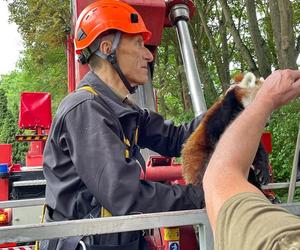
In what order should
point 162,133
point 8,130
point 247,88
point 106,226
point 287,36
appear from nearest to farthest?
point 106,226 → point 247,88 → point 162,133 → point 287,36 → point 8,130

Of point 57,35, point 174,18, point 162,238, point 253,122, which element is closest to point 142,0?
point 174,18

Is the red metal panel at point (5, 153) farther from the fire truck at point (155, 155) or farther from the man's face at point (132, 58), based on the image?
the man's face at point (132, 58)

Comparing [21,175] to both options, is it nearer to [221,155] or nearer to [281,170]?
[221,155]

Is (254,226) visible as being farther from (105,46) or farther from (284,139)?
(284,139)

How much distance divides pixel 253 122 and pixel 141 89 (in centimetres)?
319

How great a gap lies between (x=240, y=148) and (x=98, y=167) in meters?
0.82

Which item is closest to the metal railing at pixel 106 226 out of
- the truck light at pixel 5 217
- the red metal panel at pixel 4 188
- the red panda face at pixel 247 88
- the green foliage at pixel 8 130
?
the red panda face at pixel 247 88

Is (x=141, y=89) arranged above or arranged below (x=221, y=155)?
above

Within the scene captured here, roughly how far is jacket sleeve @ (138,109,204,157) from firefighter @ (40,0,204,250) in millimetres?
321

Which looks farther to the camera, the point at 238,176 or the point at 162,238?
the point at 162,238

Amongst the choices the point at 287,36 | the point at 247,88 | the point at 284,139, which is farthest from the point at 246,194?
the point at 287,36

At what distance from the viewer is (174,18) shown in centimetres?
415

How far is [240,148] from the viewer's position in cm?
139

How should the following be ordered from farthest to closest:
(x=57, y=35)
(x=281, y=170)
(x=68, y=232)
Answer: (x=57, y=35)
(x=281, y=170)
(x=68, y=232)
